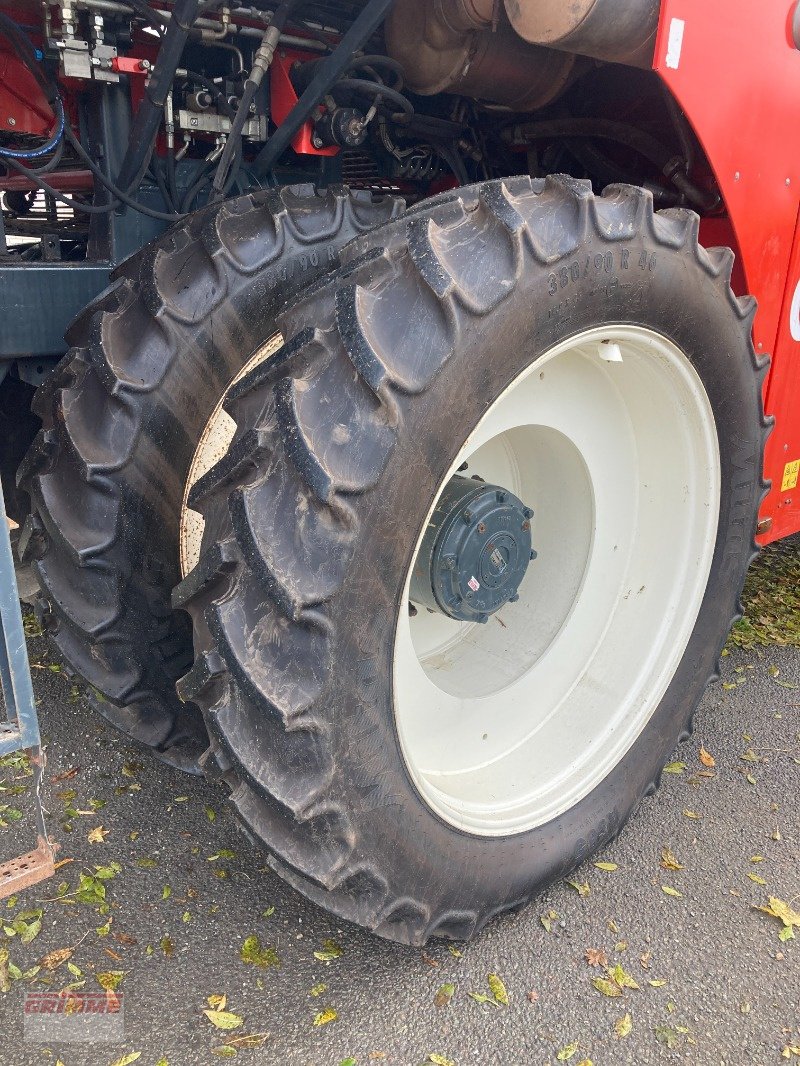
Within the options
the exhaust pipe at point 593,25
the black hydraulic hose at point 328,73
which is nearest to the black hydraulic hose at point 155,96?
the black hydraulic hose at point 328,73

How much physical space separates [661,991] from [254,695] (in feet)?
3.75

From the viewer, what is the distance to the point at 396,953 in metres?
1.87

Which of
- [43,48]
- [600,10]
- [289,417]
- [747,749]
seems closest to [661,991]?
[747,749]

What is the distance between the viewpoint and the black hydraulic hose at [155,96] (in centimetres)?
181

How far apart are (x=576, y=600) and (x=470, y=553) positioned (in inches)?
21.0

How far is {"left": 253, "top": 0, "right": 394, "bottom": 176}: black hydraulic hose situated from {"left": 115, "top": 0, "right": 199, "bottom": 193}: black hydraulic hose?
302 millimetres

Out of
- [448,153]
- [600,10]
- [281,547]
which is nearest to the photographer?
[281,547]

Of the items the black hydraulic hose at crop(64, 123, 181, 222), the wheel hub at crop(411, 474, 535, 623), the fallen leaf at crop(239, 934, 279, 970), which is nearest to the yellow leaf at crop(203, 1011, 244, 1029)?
the fallen leaf at crop(239, 934, 279, 970)

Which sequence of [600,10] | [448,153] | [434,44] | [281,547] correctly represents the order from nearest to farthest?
[281,547], [600,10], [434,44], [448,153]

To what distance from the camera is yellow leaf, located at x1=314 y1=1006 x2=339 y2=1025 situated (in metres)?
1.73

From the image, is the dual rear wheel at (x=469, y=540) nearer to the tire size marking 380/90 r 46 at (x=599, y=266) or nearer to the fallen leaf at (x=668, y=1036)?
the tire size marking 380/90 r 46 at (x=599, y=266)

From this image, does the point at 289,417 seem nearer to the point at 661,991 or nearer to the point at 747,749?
the point at 661,991

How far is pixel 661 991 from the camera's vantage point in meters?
1.84

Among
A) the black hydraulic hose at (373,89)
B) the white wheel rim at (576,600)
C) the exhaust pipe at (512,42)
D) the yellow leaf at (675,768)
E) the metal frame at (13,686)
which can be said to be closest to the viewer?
the metal frame at (13,686)
